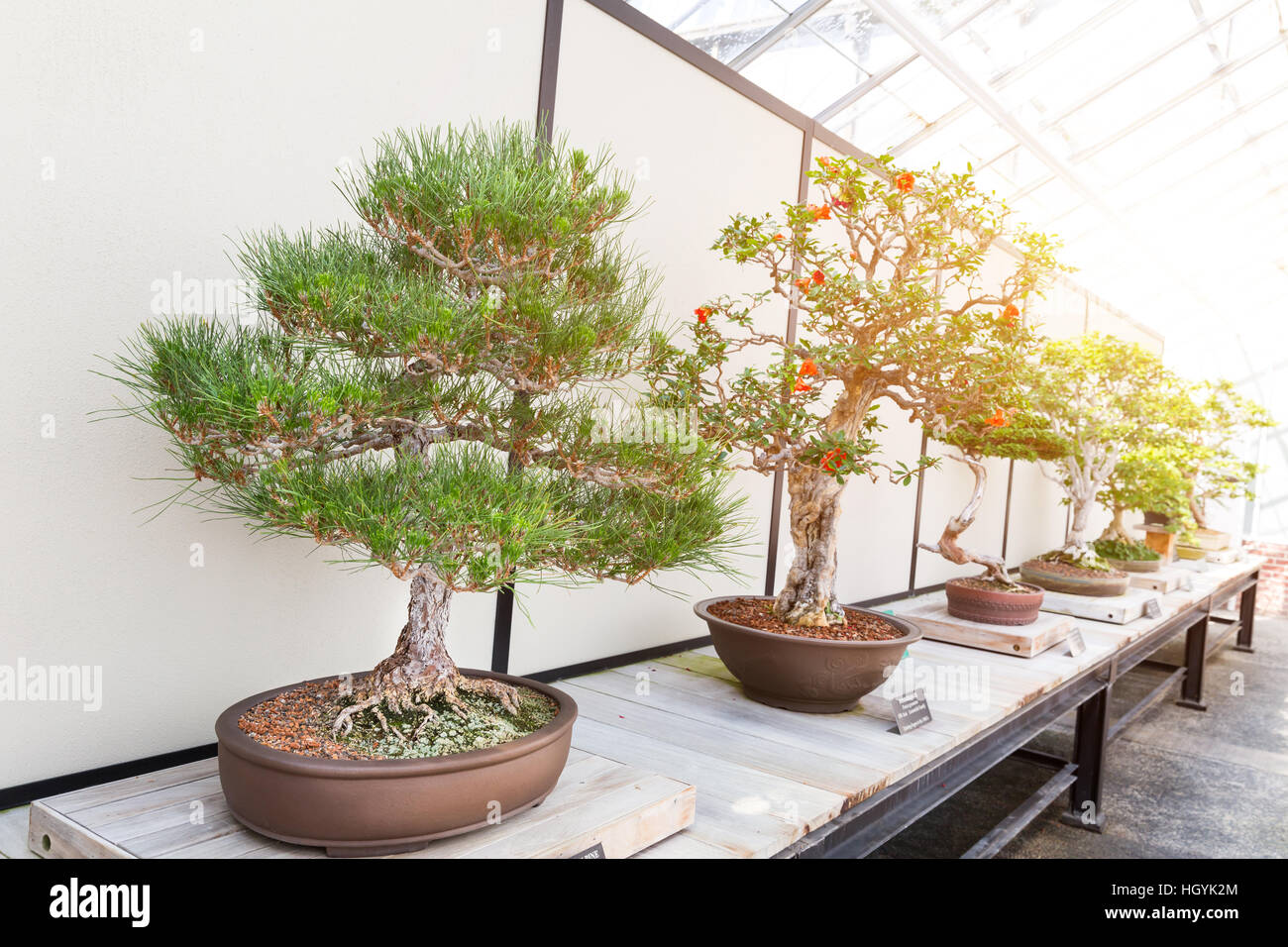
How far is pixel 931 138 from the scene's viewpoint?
3.91 m

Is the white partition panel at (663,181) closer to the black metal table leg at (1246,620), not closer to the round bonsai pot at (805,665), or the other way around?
the round bonsai pot at (805,665)

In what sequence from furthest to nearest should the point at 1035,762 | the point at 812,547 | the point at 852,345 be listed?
1. the point at 1035,762
2. the point at 812,547
3. the point at 852,345

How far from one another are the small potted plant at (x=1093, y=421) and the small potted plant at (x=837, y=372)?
168 cm

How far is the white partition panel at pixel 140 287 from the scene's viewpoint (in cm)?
112

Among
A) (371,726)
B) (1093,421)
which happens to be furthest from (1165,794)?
(371,726)

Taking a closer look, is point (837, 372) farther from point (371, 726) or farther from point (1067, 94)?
point (1067, 94)

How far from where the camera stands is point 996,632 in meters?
2.62

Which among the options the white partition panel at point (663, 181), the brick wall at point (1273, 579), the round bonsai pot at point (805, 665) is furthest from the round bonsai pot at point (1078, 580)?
the brick wall at point (1273, 579)

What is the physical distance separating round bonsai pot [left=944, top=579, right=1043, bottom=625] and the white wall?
1.68 meters

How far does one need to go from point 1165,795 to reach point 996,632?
1174 millimetres

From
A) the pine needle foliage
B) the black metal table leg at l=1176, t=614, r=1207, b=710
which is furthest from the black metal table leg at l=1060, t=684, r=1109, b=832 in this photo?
the pine needle foliage
